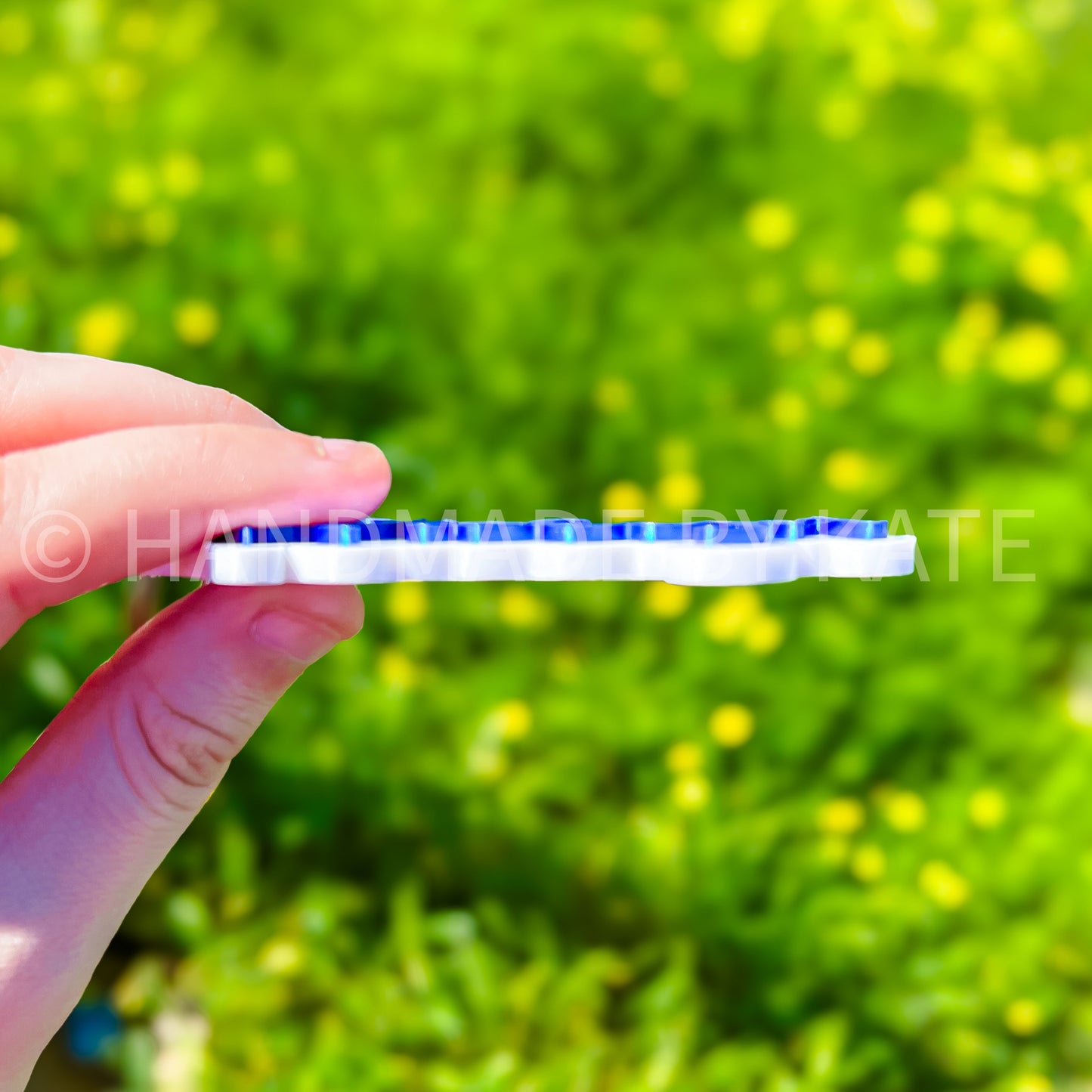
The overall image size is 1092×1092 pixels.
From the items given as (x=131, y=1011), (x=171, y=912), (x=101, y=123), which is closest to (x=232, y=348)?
(x=101, y=123)

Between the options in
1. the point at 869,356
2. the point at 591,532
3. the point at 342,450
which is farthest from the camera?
the point at 869,356

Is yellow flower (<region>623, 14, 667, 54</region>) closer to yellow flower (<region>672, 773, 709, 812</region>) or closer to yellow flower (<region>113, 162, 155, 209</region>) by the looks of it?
yellow flower (<region>113, 162, 155, 209</region>)

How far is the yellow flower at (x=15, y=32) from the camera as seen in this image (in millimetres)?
1815

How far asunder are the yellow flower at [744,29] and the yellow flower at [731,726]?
106cm

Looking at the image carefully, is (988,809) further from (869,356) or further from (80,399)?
(80,399)

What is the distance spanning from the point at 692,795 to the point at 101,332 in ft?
3.02

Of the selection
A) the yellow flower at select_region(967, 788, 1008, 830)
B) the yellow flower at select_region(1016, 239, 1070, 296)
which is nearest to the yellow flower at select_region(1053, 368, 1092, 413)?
the yellow flower at select_region(1016, 239, 1070, 296)

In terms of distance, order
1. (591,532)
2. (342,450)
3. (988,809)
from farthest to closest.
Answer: (988,809), (342,450), (591,532)

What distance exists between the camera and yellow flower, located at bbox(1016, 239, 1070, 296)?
1.67 metres

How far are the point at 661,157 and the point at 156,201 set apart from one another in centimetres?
76

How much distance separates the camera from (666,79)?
5.88 feet

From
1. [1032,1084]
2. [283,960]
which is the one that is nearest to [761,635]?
[1032,1084]

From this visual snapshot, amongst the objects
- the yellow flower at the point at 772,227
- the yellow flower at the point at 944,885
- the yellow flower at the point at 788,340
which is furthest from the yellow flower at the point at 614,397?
the yellow flower at the point at 944,885

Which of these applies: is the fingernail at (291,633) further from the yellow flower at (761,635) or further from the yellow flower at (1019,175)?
the yellow flower at (1019,175)
